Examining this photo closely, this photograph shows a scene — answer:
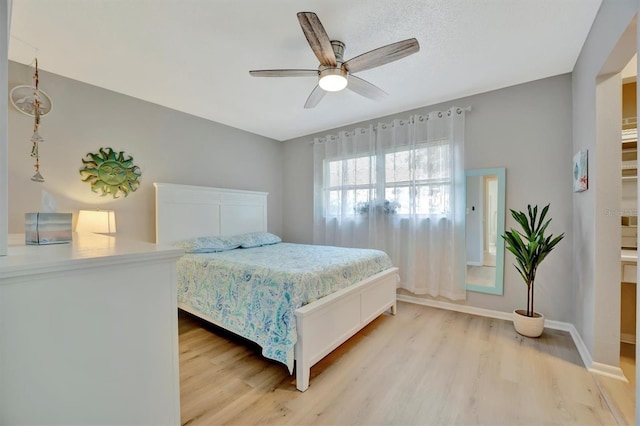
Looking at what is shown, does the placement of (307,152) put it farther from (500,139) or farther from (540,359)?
(540,359)

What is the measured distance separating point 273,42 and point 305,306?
6.75ft

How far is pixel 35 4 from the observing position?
5.79ft

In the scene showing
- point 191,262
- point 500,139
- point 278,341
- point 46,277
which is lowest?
point 278,341

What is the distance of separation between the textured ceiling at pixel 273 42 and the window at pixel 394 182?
0.76 metres

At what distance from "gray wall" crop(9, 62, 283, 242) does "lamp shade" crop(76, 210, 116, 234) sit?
0.97ft

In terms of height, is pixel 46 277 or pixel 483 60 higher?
pixel 483 60

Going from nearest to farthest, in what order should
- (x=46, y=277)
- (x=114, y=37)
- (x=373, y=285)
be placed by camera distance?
(x=46, y=277)
(x=114, y=37)
(x=373, y=285)

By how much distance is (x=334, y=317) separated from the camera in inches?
84.7

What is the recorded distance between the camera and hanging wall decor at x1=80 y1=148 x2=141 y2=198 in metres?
2.84

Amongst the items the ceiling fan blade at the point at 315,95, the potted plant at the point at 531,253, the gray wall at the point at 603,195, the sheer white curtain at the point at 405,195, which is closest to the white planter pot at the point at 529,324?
the potted plant at the point at 531,253

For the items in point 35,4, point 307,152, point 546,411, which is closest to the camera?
point 546,411

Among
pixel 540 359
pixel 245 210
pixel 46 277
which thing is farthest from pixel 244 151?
pixel 540 359

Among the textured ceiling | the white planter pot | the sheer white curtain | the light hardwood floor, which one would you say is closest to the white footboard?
the light hardwood floor

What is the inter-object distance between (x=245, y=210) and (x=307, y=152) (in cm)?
147
